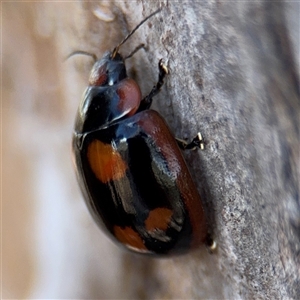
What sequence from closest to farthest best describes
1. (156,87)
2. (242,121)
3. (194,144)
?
(242,121) → (194,144) → (156,87)

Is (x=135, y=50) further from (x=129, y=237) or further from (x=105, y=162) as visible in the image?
(x=129, y=237)

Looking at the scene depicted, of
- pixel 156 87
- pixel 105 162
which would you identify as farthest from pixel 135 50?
pixel 105 162

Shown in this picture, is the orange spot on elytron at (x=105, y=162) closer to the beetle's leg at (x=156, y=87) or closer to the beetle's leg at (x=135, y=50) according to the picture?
the beetle's leg at (x=156, y=87)

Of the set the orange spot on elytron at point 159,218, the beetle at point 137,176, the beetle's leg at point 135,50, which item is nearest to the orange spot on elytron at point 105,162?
the beetle at point 137,176

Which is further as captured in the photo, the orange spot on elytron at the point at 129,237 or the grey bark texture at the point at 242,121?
the orange spot on elytron at the point at 129,237

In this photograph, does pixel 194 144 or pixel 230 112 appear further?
pixel 194 144

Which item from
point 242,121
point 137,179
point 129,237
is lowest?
point 129,237

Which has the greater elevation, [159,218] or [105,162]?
[105,162]
